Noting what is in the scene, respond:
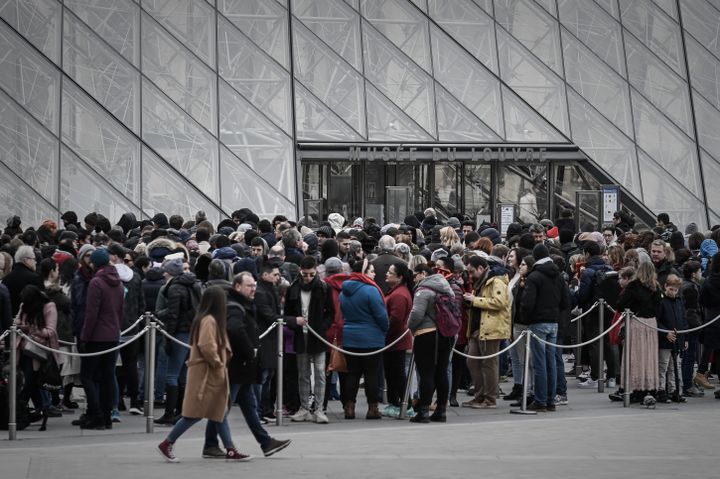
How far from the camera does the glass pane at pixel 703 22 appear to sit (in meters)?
35.1

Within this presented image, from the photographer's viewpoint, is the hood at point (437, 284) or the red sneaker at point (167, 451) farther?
the hood at point (437, 284)

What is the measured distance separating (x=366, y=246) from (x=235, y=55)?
12.2 metres

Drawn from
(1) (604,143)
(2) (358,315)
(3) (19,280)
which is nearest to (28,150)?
(1) (604,143)

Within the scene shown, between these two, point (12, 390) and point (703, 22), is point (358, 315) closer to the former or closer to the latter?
point (12, 390)

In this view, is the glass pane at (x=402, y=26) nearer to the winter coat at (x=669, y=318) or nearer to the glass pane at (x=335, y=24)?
the glass pane at (x=335, y=24)

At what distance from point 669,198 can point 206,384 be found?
22203 millimetres

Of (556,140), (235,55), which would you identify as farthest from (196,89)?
(556,140)

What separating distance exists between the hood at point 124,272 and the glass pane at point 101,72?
15.3 meters

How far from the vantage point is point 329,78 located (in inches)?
1313

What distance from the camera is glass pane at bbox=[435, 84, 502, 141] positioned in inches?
1310

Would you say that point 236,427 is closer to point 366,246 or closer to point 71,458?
point 71,458

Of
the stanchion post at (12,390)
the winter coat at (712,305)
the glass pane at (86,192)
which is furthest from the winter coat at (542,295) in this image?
the glass pane at (86,192)

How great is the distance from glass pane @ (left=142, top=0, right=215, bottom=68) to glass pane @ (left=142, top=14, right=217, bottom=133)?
0.64 feet

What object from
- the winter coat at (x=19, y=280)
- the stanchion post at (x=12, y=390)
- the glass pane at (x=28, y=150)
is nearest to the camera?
Result: the stanchion post at (x=12, y=390)
